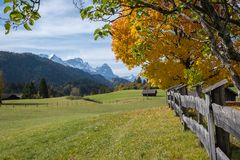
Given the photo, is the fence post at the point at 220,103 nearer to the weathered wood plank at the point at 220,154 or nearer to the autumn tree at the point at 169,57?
the weathered wood plank at the point at 220,154

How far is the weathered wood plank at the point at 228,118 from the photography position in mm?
5130

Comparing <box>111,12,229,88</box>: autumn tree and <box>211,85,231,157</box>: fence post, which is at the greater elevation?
<box>111,12,229,88</box>: autumn tree

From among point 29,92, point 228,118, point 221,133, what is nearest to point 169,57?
point 221,133

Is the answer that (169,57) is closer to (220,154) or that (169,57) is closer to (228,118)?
(220,154)

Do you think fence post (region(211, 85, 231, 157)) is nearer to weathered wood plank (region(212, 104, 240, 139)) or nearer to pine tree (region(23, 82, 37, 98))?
weathered wood plank (region(212, 104, 240, 139))

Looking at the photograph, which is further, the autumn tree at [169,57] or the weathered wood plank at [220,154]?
the autumn tree at [169,57]

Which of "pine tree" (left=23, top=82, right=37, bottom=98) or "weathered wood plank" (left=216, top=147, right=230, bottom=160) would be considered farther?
"pine tree" (left=23, top=82, right=37, bottom=98)

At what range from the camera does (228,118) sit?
18.7ft

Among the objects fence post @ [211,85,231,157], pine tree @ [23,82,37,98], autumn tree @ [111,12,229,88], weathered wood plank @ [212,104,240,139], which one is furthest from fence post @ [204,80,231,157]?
pine tree @ [23,82,37,98]

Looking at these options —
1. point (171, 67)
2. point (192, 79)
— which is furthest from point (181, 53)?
point (192, 79)

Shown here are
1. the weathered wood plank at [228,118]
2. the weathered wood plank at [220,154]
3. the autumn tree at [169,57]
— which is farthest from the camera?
the autumn tree at [169,57]

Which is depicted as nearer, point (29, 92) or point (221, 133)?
point (221, 133)

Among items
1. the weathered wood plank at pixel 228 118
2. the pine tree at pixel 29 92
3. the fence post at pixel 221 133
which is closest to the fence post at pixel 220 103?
the fence post at pixel 221 133

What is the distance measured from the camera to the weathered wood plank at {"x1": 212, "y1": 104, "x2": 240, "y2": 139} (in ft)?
16.8
